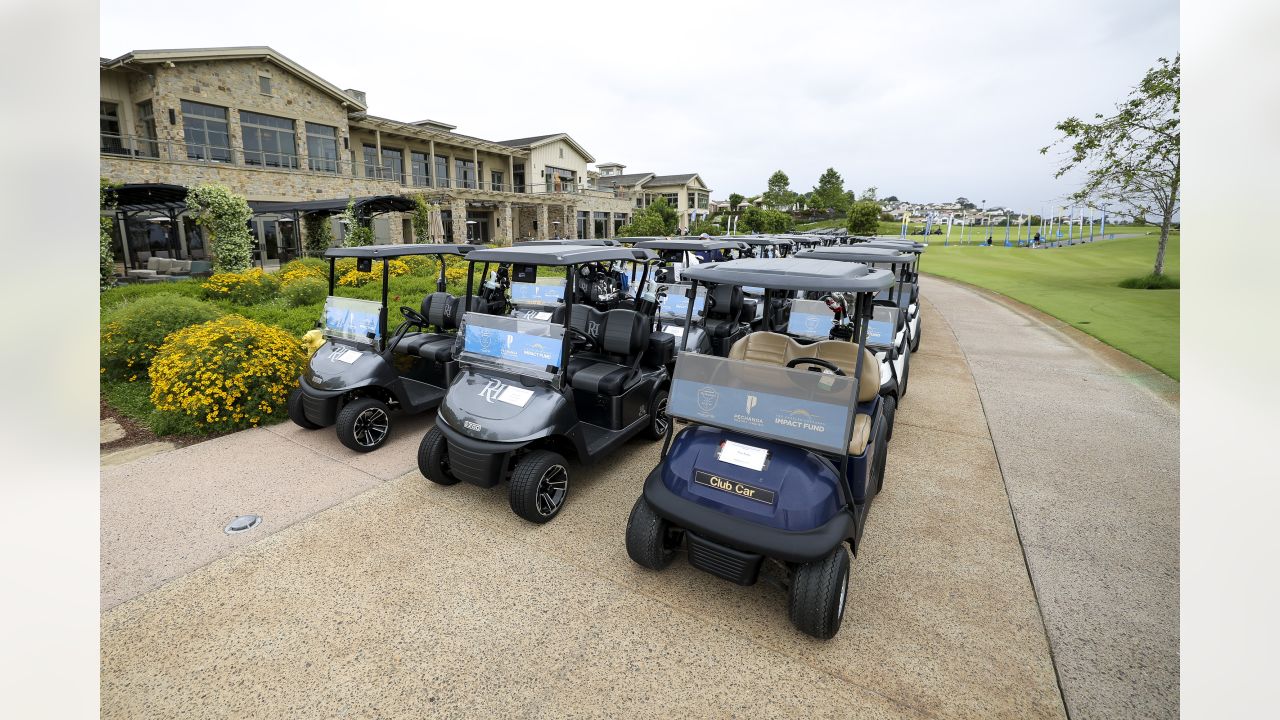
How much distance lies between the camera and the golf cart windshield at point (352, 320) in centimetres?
577

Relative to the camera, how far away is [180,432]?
608 centimetres

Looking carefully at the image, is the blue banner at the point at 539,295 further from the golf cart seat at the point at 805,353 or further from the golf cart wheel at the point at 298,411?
the golf cart seat at the point at 805,353

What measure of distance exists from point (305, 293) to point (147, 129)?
15570 millimetres

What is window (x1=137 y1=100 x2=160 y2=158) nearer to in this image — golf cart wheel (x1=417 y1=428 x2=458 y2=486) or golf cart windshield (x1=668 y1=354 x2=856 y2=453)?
golf cart wheel (x1=417 y1=428 x2=458 y2=486)

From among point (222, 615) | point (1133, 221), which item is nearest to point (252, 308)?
point (222, 615)

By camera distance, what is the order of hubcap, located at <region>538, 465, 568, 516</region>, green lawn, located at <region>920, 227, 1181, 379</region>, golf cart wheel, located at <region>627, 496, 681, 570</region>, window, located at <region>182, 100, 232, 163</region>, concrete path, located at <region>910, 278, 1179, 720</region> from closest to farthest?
concrete path, located at <region>910, 278, 1179, 720</region>, golf cart wheel, located at <region>627, 496, 681, 570</region>, hubcap, located at <region>538, 465, 568, 516</region>, green lawn, located at <region>920, 227, 1181, 379</region>, window, located at <region>182, 100, 232, 163</region>

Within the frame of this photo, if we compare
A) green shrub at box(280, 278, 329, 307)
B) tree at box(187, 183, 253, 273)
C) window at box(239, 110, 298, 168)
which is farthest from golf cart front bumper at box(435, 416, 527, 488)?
window at box(239, 110, 298, 168)

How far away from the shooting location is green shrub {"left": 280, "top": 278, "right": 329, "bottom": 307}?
10.7 m

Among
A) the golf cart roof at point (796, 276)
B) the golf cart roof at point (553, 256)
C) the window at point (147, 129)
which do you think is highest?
the window at point (147, 129)

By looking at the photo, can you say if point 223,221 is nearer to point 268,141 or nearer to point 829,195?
point 268,141

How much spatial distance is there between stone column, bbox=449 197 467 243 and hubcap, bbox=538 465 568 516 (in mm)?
26321

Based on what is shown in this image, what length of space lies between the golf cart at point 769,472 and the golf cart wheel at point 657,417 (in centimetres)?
186

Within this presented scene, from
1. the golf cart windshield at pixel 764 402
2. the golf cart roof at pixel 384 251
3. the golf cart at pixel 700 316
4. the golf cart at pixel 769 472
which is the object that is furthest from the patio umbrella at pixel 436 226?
the golf cart at pixel 769 472

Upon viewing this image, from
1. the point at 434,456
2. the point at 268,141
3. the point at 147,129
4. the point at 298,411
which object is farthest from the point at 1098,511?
the point at 147,129
